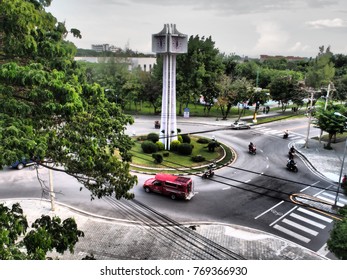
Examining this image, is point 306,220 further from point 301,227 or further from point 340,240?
point 340,240

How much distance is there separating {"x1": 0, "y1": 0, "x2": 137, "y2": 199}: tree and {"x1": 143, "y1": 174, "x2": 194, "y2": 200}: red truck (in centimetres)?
560

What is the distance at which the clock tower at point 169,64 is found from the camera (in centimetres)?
1505

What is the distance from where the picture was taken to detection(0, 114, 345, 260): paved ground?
8.45 metres

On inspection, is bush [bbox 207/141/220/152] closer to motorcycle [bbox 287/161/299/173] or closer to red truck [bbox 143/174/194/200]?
motorcycle [bbox 287/161/299/173]

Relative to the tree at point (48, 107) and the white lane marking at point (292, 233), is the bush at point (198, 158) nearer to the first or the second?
the white lane marking at point (292, 233)

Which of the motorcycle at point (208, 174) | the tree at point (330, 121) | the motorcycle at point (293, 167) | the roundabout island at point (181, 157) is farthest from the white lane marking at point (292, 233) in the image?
the tree at point (330, 121)

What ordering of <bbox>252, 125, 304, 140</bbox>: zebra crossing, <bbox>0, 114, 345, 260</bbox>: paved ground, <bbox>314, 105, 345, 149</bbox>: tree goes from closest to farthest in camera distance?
<bbox>0, 114, 345, 260</bbox>: paved ground
<bbox>314, 105, 345, 149</bbox>: tree
<bbox>252, 125, 304, 140</bbox>: zebra crossing

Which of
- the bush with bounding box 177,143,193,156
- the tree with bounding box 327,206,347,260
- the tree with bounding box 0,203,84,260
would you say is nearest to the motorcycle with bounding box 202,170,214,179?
the bush with bounding box 177,143,193,156

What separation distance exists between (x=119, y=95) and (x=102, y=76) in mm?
2715

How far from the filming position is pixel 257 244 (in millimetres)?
9039

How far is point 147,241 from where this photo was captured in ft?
29.5

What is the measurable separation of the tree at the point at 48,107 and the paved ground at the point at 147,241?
359 centimetres
